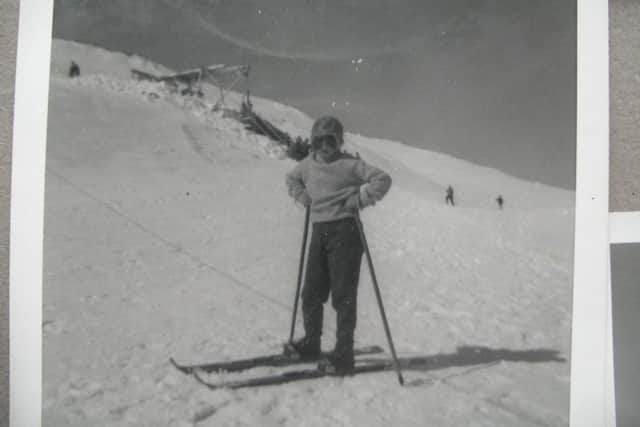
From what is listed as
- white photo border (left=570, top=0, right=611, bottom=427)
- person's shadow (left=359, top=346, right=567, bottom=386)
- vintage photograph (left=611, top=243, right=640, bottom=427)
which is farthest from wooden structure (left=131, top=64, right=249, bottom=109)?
vintage photograph (left=611, top=243, right=640, bottom=427)

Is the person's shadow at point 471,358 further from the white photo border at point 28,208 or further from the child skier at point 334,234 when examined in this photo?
the white photo border at point 28,208

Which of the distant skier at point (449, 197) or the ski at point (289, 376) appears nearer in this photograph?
the ski at point (289, 376)

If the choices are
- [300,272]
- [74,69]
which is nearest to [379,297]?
[300,272]

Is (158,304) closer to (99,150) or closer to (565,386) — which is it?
(99,150)

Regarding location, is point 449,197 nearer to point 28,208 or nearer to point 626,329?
point 626,329

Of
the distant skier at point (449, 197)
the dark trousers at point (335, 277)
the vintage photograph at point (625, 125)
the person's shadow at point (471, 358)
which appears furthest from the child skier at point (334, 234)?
the vintage photograph at point (625, 125)

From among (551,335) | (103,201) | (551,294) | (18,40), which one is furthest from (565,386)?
(18,40)
